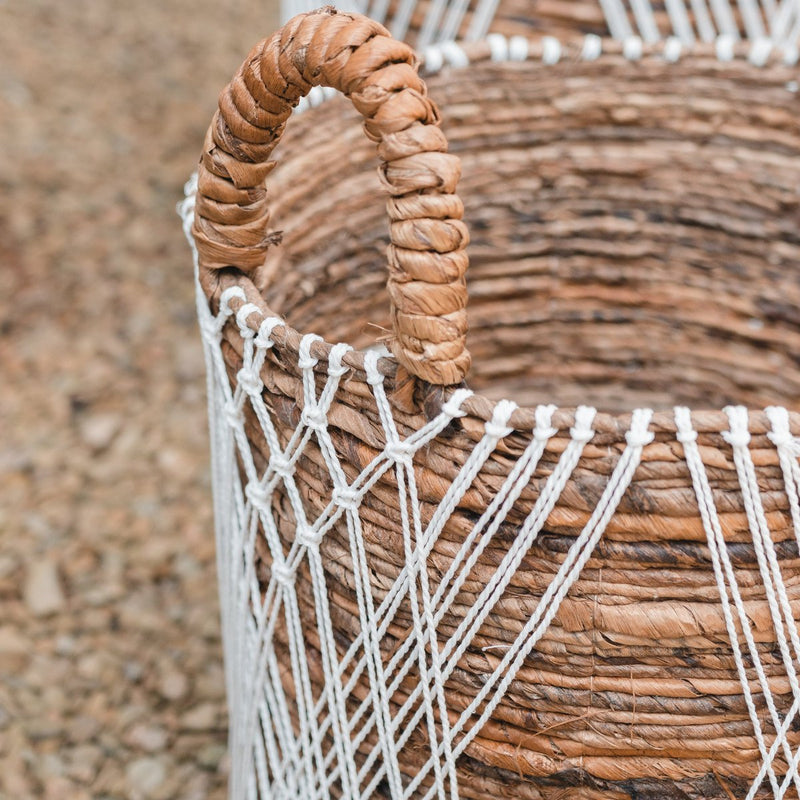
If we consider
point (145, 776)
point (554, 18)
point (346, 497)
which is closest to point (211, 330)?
point (346, 497)

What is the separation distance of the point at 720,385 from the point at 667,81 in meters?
0.40

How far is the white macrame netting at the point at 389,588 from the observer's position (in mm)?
561

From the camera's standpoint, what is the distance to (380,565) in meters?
0.64

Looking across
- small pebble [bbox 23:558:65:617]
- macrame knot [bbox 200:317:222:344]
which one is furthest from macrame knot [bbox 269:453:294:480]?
small pebble [bbox 23:558:65:617]

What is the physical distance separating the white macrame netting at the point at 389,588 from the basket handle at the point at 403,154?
4 cm

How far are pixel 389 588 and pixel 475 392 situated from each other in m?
0.32

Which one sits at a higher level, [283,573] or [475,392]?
[475,392]

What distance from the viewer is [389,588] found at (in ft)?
2.11

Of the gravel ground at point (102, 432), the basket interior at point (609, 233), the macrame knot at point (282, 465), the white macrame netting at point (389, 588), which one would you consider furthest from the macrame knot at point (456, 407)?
the gravel ground at point (102, 432)

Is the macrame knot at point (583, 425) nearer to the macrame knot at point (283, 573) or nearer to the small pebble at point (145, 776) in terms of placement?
Result: the macrame knot at point (283, 573)

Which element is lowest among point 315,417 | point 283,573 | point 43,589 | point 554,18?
point 43,589

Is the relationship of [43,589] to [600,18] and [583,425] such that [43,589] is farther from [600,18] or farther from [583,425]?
[600,18]

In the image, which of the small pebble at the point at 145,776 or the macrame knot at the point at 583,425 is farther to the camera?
the small pebble at the point at 145,776

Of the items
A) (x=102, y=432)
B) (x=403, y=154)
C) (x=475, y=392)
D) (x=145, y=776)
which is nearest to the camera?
(x=403, y=154)
